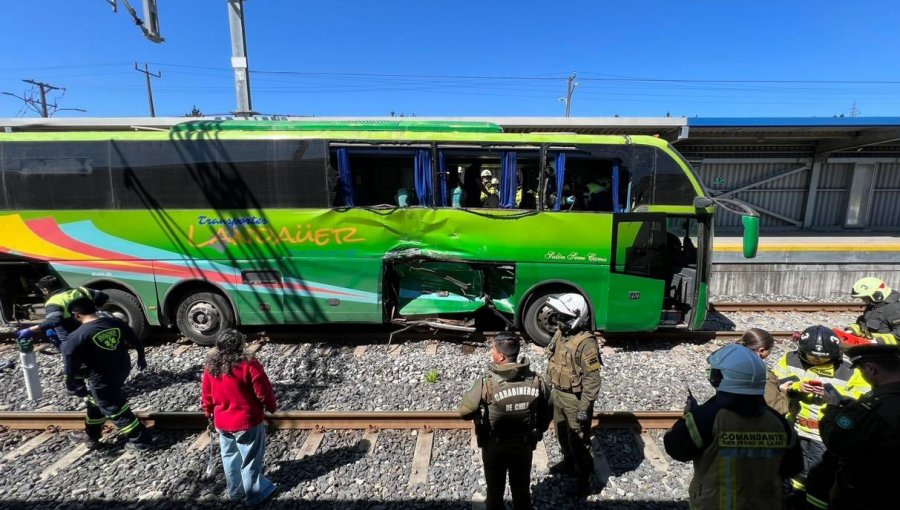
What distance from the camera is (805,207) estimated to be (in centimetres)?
1675

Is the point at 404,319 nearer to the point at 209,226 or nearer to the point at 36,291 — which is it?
the point at 209,226

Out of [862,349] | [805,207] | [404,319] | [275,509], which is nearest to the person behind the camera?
[862,349]

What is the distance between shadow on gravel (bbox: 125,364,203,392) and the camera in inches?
217

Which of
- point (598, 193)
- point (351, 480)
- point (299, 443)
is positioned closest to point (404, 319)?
point (299, 443)

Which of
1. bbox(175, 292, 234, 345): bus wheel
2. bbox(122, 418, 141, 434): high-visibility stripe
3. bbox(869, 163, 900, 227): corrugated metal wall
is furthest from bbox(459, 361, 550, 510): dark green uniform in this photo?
bbox(869, 163, 900, 227): corrugated metal wall

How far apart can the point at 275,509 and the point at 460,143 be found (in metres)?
5.12

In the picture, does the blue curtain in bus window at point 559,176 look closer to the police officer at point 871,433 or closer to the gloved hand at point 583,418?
the gloved hand at point 583,418

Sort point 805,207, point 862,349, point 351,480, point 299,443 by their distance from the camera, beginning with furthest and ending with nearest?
point 805,207
point 299,443
point 351,480
point 862,349

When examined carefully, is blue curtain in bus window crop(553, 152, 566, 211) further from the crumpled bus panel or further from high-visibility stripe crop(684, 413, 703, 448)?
high-visibility stripe crop(684, 413, 703, 448)

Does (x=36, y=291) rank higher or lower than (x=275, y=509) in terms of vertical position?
higher

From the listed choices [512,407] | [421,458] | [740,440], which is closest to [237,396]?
[421,458]

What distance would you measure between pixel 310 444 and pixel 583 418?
2.86m

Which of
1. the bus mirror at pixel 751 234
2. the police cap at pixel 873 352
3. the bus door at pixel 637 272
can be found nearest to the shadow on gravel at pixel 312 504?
the police cap at pixel 873 352

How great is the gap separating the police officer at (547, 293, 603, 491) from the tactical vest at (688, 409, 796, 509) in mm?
1372
